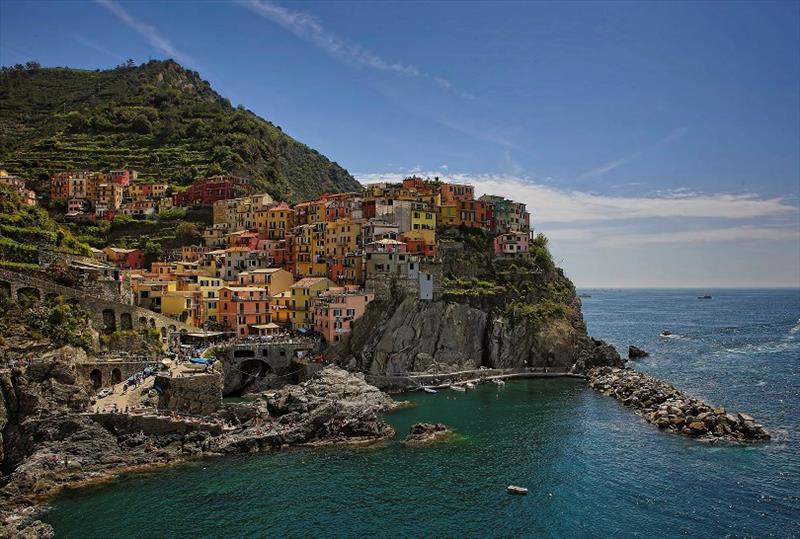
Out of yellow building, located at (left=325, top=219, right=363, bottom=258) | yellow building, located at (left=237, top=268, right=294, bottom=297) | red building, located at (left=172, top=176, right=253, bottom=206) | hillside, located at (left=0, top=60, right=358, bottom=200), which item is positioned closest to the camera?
yellow building, located at (left=237, top=268, right=294, bottom=297)

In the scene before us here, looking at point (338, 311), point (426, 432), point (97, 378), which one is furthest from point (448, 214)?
point (97, 378)

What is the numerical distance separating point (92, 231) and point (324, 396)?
60274 millimetres

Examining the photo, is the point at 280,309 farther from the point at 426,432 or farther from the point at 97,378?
the point at 426,432

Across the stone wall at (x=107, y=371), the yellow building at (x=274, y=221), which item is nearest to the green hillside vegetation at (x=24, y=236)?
the stone wall at (x=107, y=371)

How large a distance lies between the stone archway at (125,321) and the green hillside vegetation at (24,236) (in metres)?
9.02

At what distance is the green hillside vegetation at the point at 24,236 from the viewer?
5506cm

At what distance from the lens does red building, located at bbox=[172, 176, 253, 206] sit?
10244 cm

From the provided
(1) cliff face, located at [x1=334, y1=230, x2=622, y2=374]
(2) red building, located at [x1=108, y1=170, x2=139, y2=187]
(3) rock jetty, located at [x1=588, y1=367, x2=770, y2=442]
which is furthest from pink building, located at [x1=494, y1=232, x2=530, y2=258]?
(2) red building, located at [x1=108, y1=170, x2=139, y2=187]

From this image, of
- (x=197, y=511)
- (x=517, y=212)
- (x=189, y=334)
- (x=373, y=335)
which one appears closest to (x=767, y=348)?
(x=517, y=212)

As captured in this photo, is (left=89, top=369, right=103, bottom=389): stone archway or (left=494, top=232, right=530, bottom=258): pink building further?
(left=494, top=232, right=530, bottom=258): pink building

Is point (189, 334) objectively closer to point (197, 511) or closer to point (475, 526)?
point (197, 511)

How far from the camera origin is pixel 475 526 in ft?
107

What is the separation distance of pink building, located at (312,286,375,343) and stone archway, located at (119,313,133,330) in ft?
66.1

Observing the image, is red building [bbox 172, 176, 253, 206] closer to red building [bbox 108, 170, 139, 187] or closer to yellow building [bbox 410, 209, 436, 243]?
red building [bbox 108, 170, 139, 187]
